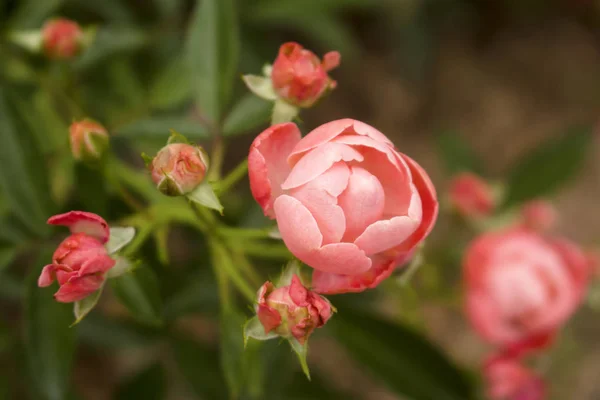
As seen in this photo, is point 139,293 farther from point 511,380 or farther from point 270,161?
point 511,380

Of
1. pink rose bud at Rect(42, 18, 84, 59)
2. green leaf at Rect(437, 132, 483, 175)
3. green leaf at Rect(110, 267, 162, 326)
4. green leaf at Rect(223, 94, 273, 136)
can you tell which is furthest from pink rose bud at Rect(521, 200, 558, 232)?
pink rose bud at Rect(42, 18, 84, 59)

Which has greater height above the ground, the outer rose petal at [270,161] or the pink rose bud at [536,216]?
the outer rose petal at [270,161]

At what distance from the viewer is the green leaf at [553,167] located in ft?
4.09

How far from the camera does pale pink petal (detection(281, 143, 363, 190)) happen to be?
52cm

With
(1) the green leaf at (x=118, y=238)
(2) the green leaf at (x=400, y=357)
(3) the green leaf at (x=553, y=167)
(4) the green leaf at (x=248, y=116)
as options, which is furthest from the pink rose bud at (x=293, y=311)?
(3) the green leaf at (x=553, y=167)

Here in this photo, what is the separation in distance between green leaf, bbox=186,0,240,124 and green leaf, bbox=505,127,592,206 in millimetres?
716

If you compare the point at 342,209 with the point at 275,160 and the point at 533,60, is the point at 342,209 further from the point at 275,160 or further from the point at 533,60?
the point at 533,60

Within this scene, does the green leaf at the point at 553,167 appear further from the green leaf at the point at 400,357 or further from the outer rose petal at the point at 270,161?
the outer rose petal at the point at 270,161

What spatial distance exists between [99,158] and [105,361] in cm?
108

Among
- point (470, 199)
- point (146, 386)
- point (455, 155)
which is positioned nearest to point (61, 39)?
point (146, 386)

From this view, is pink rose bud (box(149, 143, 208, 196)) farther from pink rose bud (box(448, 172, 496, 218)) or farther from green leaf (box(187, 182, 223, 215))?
pink rose bud (box(448, 172, 496, 218))

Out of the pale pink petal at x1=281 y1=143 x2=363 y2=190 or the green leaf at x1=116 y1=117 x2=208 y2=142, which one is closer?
the pale pink petal at x1=281 y1=143 x2=363 y2=190

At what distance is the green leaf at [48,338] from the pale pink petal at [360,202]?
16.5 inches

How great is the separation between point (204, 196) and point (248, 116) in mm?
204
